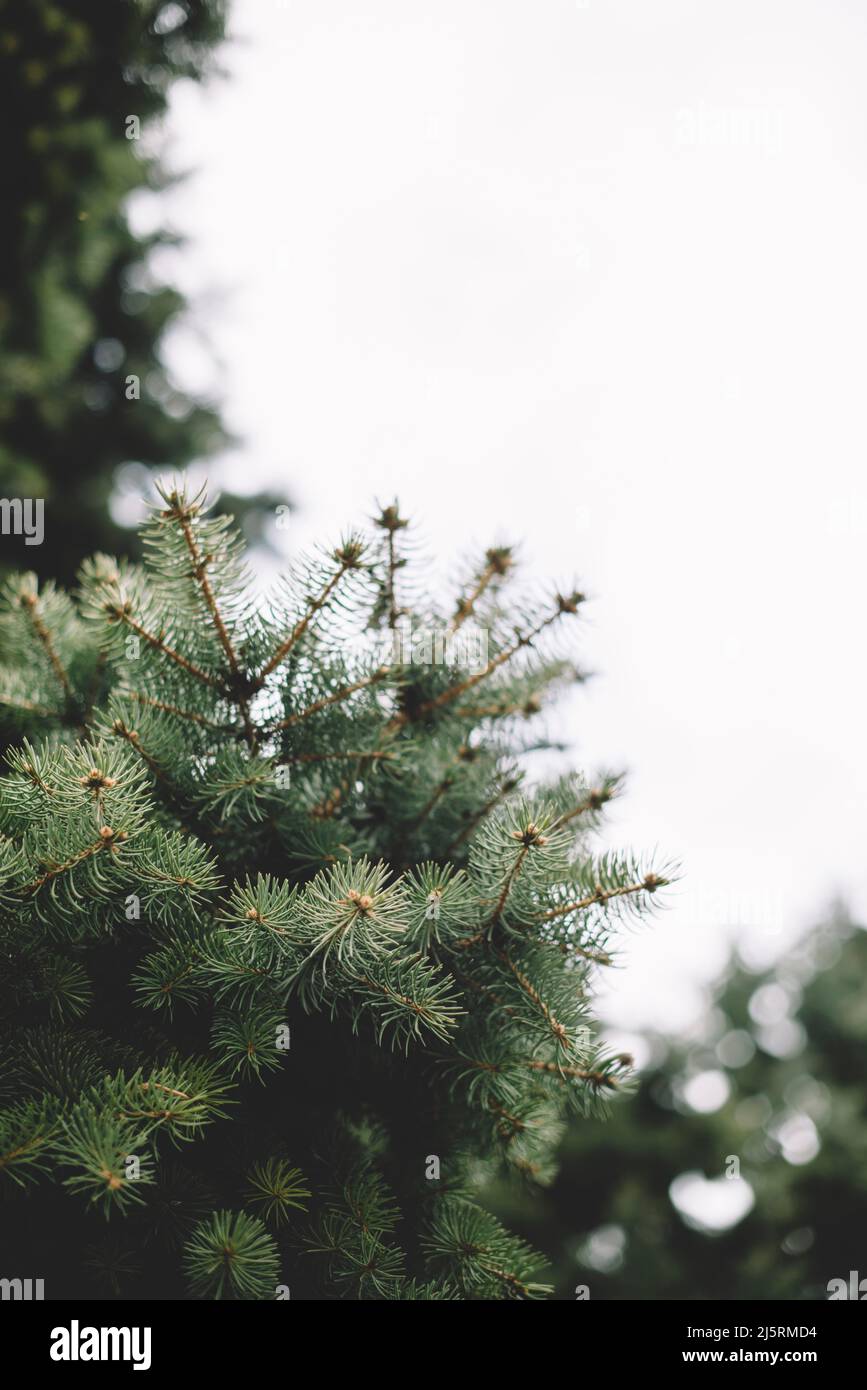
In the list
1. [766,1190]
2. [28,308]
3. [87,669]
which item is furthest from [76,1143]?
[766,1190]

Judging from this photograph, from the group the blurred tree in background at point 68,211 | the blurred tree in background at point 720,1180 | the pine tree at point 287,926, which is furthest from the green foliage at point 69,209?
the blurred tree in background at point 720,1180

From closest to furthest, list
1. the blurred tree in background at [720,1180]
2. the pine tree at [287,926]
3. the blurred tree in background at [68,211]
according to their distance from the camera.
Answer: the pine tree at [287,926], the blurred tree in background at [68,211], the blurred tree in background at [720,1180]

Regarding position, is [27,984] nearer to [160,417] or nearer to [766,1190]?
[160,417]

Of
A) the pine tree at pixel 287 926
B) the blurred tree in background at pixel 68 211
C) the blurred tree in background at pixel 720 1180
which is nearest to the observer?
the pine tree at pixel 287 926

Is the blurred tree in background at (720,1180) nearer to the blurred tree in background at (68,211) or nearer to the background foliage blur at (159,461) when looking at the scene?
the background foliage blur at (159,461)

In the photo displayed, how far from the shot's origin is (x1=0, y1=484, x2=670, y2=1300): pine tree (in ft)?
2.73

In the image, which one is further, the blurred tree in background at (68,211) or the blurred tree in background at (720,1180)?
the blurred tree in background at (720,1180)

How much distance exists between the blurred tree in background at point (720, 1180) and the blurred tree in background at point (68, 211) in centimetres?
424

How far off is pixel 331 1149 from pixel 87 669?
690 mm

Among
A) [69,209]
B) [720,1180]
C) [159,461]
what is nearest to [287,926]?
[69,209]

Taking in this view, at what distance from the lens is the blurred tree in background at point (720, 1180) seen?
5207 mm

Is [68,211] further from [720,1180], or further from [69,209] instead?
[720,1180]

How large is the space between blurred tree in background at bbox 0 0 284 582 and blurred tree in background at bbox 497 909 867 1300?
424 centimetres

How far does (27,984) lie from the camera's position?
87 centimetres
